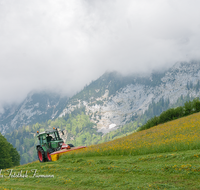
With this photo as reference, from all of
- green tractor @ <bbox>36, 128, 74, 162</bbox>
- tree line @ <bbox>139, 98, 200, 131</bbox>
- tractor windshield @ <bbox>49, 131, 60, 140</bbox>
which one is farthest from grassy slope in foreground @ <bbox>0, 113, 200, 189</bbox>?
tree line @ <bbox>139, 98, 200, 131</bbox>

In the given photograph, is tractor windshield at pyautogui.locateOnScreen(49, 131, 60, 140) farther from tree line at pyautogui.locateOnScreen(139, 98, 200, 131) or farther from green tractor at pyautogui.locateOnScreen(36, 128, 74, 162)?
tree line at pyautogui.locateOnScreen(139, 98, 200, 131)

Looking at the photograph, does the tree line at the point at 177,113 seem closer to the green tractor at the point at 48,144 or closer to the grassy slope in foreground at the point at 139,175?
the green tractor at the point at 48,144

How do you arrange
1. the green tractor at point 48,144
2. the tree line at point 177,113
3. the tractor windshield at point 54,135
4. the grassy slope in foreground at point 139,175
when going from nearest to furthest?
1. the grassy slope in foreground at point 139,175
2. the green tractor at point 48,144
3. the tractor windshield at point 54,135
4. the tree line at point 177,113

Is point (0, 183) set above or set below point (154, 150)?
above

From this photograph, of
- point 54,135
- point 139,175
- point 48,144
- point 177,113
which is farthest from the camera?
point 177,113

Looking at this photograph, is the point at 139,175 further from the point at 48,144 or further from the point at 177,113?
the point at 177,113

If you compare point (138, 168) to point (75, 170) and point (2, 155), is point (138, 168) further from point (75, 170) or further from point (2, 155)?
point (2, 155)

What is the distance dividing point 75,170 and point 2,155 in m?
32.3

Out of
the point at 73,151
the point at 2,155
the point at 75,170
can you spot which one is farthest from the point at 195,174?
the point at 2,155

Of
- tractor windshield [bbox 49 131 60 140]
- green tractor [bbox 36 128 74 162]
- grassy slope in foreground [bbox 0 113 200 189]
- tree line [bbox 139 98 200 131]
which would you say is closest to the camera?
grassy slope in foreground [bbox 0 113 200 189]

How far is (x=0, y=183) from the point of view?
45.2 ft

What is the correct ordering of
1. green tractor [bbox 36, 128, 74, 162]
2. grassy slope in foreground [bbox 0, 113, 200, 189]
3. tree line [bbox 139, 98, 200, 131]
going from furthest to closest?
1. tree line [bbox 139, 98, 200, 131]
2. green tractor [bbox 36, 128, 74, 162]
3. grassy slope in foreground [bbox 0, 113, 200, 189]

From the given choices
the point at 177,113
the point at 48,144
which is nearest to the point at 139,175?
the point at 48,144

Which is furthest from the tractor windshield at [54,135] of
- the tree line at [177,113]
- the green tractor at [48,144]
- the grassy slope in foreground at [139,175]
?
the tree line at [177,113]
